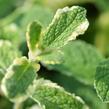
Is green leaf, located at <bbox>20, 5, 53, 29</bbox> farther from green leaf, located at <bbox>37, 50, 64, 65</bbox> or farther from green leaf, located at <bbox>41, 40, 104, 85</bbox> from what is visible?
green leaf, located at <bbox>37, 50, 64, 65</bbox>

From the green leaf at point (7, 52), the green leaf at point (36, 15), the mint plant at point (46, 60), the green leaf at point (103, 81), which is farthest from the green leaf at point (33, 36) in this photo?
the green leaf at point (36, 15)

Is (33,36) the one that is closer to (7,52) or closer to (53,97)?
(53,97)

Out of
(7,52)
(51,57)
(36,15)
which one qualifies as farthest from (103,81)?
(36,15)

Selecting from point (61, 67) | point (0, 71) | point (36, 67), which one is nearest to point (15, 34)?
point (61, 67)

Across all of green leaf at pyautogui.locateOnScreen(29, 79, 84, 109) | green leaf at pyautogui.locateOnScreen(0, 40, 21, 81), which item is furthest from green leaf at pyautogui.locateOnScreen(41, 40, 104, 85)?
green leaf at pyautogui.locateOnScreen(29, 79, 84, 109)

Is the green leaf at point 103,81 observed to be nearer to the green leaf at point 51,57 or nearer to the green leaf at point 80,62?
the green leaf at point 51,57
